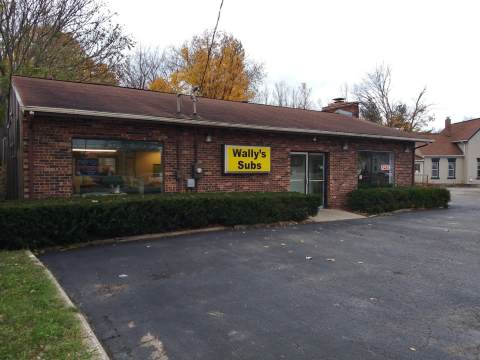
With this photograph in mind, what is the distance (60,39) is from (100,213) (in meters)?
14.9

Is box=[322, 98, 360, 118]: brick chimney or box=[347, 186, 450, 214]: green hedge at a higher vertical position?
→ box=[322, 98, 360, 118]: brick chimney

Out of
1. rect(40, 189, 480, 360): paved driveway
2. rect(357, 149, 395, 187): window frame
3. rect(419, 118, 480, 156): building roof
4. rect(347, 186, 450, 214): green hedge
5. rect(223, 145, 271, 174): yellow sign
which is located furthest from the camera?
rect(419, 118, 480, 156): building roof

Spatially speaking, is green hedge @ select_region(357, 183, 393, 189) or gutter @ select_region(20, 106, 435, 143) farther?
green hedge @ select_region(357, 183, 393, 189)

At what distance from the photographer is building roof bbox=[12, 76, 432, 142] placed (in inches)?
345

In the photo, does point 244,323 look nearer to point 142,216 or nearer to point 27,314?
point 27,314

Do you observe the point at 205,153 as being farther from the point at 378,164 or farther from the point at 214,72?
the point at 214,72

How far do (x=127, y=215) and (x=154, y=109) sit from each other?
4.02m

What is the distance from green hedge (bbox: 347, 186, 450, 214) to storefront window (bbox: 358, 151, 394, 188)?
1353mm

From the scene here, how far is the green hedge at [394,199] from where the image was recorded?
40.8ft

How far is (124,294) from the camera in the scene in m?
4.60

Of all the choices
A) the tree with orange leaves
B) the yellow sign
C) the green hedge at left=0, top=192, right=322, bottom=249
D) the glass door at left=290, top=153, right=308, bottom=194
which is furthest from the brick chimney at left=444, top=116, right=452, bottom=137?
the green hedge at left=0, top=192, right=322, bottom=249

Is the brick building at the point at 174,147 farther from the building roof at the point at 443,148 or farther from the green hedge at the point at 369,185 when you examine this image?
the building roof at the point at 443,148

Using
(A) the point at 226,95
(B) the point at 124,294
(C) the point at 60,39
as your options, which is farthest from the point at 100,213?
(A) the point at 226,95

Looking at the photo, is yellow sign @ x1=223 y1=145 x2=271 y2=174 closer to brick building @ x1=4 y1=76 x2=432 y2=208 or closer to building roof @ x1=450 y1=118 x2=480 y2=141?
brick building @ x1=4 y1=76 x2=432 y2=208
